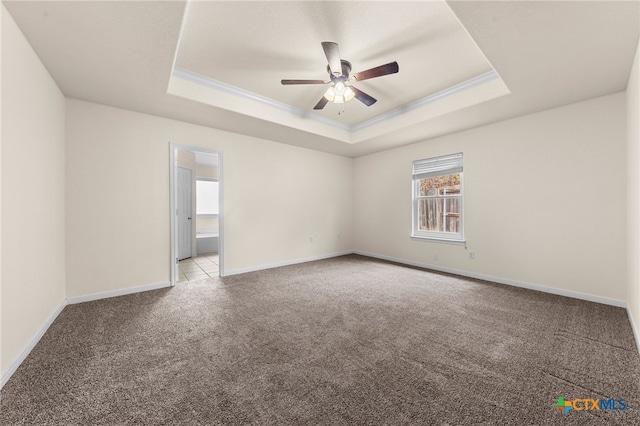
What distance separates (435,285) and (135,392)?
3.43 m

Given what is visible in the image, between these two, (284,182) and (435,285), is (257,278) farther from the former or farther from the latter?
(435,285)

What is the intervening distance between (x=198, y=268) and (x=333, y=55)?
4.29 metres

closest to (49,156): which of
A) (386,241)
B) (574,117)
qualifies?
(386,241)

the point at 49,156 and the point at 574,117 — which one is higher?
the point at 574,117

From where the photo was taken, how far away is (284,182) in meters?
4.93

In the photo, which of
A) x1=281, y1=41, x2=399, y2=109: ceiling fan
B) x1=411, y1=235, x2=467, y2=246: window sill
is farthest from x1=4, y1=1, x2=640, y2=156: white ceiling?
x1=411, y1=235, x2=467, y2=246: window sill

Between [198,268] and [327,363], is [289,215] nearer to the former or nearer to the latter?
[198,268]

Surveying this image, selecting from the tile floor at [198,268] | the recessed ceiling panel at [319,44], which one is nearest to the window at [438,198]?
the recessed ceiling panel at [319,44]

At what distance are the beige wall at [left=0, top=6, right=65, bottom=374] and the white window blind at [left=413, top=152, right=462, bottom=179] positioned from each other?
16.3ft

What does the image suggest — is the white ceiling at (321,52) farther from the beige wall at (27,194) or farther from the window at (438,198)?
the window at (438,198)

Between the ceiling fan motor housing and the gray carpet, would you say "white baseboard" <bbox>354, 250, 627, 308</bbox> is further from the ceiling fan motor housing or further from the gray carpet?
the ceiling fan motor housing

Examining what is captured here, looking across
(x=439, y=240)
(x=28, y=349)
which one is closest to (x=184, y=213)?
(x=28, y=349)

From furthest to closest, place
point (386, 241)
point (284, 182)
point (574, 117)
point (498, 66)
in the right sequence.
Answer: point (386, 241), point (284, 182), point (574, 117), point (498, 66)

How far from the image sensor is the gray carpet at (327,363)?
1.36 metres
